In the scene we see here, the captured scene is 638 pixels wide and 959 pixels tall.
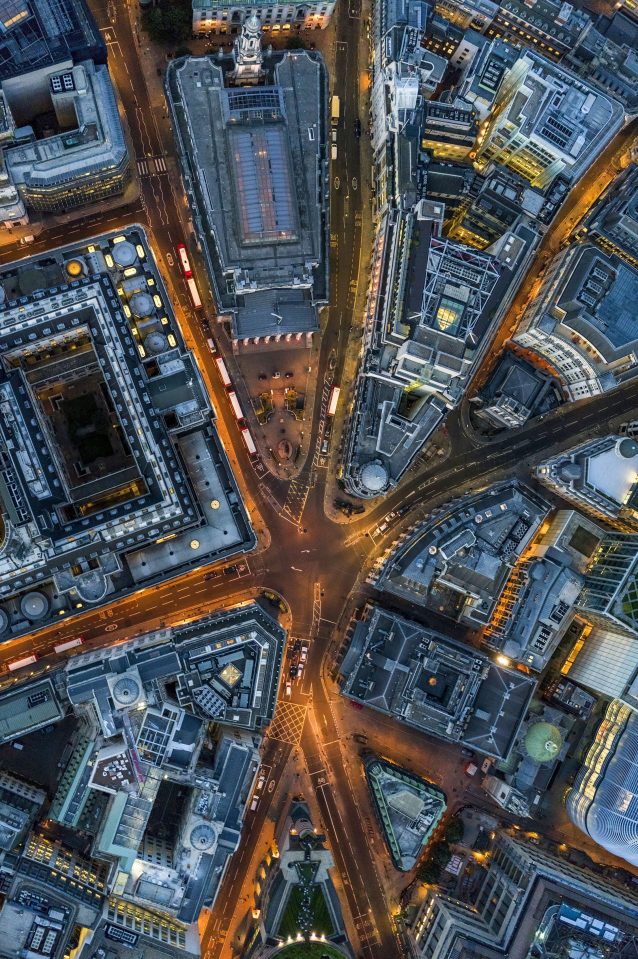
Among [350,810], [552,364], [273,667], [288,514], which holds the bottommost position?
[350,810]

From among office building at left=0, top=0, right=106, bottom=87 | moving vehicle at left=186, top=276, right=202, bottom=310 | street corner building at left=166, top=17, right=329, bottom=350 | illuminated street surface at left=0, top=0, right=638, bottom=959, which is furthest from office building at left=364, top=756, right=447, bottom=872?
office building at left=0, top=0, right=106, bottom=87

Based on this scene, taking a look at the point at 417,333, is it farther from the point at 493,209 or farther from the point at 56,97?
the point at 56,97

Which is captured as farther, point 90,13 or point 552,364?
point 552,364

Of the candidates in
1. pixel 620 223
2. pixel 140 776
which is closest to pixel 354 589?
pixel 140 776

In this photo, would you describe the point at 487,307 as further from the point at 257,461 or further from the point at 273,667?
the point at 273,667

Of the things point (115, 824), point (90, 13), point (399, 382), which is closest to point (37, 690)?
point (115, 824)

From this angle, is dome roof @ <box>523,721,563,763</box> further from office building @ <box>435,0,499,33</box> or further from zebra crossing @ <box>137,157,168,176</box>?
office building @ <box>435,0,499,33</box>
